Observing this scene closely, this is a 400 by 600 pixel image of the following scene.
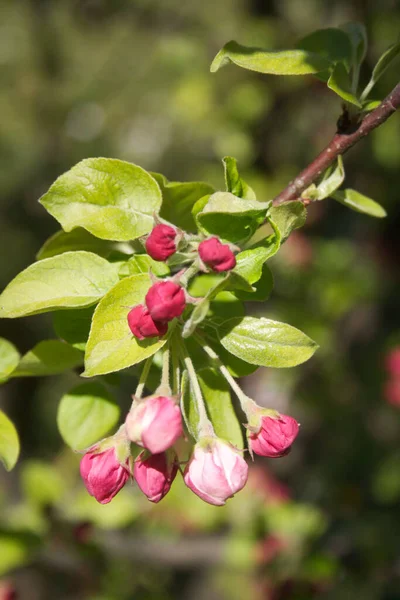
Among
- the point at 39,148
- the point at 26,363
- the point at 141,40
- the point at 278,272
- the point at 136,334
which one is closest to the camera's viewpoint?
the point at 136,334

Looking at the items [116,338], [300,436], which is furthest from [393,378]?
[116,338]

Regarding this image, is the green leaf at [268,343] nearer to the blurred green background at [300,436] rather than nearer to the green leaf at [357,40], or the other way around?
the green leaf at [357,40]

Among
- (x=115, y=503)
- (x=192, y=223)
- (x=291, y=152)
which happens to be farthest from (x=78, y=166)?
(x=291, y=152)

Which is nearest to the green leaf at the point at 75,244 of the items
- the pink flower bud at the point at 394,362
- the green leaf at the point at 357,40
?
the green leaf at the point at 357,40

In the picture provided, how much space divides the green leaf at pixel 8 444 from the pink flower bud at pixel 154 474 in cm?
17

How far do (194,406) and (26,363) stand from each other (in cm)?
26

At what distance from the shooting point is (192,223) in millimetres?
876

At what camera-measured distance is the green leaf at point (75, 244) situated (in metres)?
0.84

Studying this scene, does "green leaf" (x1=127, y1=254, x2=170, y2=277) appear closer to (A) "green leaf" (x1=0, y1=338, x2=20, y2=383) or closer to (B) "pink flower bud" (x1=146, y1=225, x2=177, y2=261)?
(B) "pink flower bud" (x1=146, y1=225, x2=177, y2=261)

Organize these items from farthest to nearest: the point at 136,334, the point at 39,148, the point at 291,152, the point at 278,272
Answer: the point at 39,148 → the point at 291,152 → the point at 278,272 → the point at 136,334

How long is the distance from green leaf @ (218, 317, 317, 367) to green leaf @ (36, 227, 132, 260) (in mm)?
213

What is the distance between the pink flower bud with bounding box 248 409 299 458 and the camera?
28.2 inches

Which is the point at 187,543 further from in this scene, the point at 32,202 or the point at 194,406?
the point at 32,202

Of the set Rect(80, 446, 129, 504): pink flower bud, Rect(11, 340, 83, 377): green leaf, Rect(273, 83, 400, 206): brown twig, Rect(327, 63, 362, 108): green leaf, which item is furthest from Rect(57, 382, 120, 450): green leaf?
Rect(327, 63, 362, 108): green leaf
